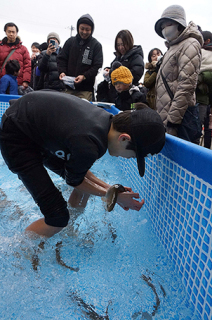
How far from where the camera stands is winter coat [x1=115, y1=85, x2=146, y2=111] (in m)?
3.49

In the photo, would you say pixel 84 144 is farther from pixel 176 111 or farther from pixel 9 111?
pixel 176 111

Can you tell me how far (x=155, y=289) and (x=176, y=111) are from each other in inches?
65.2

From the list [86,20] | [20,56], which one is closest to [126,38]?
[86,20]

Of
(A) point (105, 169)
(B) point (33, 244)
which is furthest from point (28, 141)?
(A) point (105, 169)

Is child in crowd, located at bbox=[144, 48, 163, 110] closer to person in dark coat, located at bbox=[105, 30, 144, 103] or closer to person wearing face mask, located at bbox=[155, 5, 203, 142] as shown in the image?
person in dark coat, located at bbox=[105, 30, 144, 103]

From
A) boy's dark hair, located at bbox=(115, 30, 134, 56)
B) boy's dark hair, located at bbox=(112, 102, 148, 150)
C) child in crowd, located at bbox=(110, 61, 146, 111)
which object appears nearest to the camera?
boy's dark hair, located at bbox=(112, 102, 148, 150)

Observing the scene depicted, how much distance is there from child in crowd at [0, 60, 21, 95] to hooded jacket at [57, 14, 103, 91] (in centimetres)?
130

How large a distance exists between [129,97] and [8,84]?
287 centimetres

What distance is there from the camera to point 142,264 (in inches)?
67.4

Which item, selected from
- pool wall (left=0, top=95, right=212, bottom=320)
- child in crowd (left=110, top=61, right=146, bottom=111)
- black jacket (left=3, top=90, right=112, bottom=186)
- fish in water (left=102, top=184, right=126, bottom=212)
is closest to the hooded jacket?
child in crowd (left=110, top=61, right=146, bottom=111)

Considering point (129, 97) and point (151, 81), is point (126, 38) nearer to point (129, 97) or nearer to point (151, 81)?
point (151, 81)

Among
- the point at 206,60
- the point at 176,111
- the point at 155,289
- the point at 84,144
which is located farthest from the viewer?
the point at 206,60

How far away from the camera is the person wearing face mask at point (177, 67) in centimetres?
247

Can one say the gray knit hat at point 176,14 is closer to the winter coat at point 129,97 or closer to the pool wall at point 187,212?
the winter coat at point 129,97
